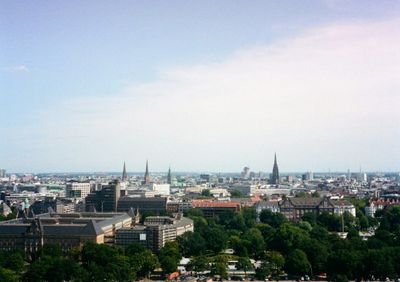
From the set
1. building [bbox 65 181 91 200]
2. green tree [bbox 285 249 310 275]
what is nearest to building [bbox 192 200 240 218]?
building [bbox 65 181 91 200]

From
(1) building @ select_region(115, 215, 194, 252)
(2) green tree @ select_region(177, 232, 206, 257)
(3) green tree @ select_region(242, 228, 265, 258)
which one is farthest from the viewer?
(1) building @ select_region(115, 215, 194, 252)

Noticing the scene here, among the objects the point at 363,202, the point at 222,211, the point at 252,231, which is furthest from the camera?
the point at 363,202

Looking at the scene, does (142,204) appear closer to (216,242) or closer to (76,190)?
(216,242)

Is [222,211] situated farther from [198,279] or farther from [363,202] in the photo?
[198,279]

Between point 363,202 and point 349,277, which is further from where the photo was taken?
point 363,202

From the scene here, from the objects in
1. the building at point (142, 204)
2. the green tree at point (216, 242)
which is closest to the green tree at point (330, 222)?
the green tree at point (216, 242)

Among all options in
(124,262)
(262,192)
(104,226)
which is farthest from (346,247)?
(262,192)

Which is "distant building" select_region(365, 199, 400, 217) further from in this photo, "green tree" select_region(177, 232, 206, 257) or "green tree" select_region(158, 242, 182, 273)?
"green tree" select_region(158, 242, 182, 273)
